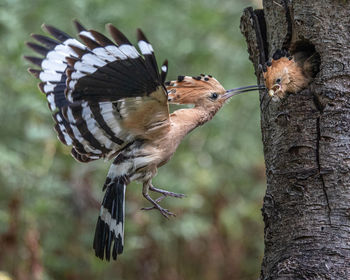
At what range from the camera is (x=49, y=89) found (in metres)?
3.01

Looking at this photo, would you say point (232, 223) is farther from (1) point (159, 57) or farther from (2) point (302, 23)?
(2) point (302, 23)

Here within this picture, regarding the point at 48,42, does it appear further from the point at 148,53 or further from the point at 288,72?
the point at 288,72

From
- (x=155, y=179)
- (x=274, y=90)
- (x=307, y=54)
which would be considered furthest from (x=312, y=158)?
(x=155, y=179)

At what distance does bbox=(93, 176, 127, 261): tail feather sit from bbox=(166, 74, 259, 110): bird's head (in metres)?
0.58

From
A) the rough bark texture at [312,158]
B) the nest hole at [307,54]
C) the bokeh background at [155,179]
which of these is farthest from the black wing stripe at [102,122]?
the bokeh background at [155,179]

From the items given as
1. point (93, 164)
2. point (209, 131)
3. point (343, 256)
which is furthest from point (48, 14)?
point (343, 256)

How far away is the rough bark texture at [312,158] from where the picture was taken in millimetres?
2166

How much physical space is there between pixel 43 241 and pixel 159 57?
2.07 m

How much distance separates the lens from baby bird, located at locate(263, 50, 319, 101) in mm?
2438

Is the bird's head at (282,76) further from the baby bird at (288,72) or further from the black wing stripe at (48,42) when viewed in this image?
the black wing stripe at (48,42)

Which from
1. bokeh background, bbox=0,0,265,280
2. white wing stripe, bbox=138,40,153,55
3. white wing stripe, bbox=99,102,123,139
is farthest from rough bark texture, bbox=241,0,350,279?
bokeh background, bbox=0,0,265,280

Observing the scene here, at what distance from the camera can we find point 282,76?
2.46 meters

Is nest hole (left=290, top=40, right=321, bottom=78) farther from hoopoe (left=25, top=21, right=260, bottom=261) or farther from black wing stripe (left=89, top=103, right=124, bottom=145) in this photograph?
black wing stripe (left=89, top=103, right=124, bottom=145)

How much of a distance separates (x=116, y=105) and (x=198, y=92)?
59cm
